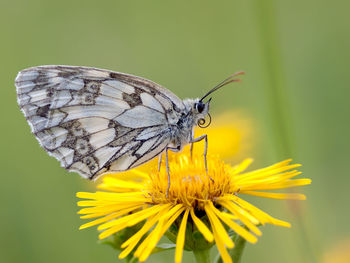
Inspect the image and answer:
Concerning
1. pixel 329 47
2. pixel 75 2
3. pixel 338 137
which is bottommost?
pixel 338 137

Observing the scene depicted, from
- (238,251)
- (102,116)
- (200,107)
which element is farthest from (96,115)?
(238,251)

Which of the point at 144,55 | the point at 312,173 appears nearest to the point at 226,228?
the point at 312,173

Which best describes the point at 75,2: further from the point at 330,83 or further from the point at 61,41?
the point at 330,83

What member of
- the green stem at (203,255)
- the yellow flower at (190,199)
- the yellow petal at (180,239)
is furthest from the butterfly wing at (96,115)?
the green stem at (203,255)

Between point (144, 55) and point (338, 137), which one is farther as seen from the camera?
point (144, 55)

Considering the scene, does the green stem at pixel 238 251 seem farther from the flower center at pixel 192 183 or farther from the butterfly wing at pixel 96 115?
the butterfly wing at pixel 96 115

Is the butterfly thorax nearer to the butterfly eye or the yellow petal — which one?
the butterfly eye
